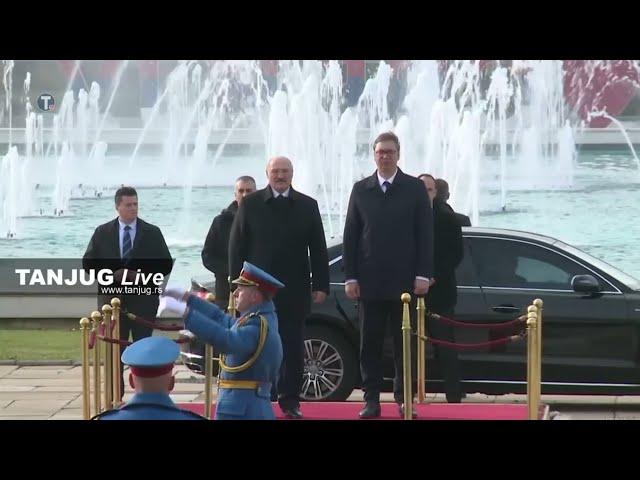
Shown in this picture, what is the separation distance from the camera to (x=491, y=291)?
11516 millimetres

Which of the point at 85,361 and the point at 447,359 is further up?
the point at 85,361

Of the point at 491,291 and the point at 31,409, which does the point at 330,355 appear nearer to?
the point at 491,291

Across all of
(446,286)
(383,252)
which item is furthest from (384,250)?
(446,286)

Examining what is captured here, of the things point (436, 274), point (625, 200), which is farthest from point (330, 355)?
point (625, 200)

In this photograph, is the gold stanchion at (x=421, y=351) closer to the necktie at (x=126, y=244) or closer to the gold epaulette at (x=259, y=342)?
the necktie at (x=126, y=244)

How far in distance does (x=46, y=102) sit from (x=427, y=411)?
8197 mm

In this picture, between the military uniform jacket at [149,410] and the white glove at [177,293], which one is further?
the white glove at [177,293]

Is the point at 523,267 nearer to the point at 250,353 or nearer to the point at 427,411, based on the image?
the point at 427,411

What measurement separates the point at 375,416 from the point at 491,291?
89.7 inches

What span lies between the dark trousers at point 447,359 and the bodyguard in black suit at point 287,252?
163 cm

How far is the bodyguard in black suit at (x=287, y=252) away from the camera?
32.0ft

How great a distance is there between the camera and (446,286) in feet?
36.8

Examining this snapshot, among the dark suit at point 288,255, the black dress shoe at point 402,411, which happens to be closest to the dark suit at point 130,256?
the dark suit at point 288,255
